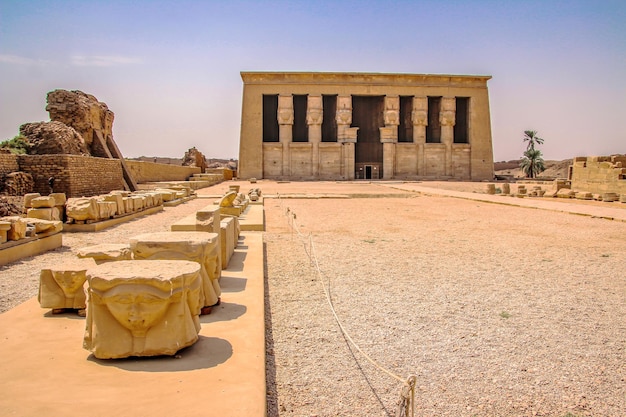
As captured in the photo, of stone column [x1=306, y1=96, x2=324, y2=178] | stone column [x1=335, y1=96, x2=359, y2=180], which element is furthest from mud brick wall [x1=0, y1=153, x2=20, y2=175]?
stone column [x1=335, y1=96, x2=359, y2=180]

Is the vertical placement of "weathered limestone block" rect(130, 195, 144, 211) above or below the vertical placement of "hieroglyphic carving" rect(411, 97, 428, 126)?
below

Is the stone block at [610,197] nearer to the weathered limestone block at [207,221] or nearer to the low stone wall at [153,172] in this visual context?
the weathered limestone block at [207,221]

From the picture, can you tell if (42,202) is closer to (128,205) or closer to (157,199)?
(128,205)

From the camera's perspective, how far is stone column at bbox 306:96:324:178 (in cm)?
3688

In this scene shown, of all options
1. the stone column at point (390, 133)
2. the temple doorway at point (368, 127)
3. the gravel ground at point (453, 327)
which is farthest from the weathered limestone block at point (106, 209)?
the temple doorway at point (368, 127)

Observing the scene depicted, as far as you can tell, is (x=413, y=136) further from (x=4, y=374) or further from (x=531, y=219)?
(x=4, y=374)

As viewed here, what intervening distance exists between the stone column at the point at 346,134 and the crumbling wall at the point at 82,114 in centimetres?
1981

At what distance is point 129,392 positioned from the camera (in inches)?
98.0

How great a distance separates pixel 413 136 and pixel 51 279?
36878 millimetres

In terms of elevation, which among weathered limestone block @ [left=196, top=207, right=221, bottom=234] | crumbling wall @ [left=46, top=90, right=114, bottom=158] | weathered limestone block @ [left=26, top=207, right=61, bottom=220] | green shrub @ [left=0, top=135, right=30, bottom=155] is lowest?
weathered limestone block @ [left=26, top=207, right=61, bottom=220]

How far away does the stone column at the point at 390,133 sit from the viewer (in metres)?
37.1

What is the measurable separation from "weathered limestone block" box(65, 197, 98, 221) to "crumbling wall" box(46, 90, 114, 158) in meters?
10.9

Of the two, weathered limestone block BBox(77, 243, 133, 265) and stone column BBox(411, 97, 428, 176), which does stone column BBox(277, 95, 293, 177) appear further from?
weathered limestone block BBox(77, 243, 133, 265)

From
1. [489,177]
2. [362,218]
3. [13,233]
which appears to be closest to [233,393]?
[13,233]
